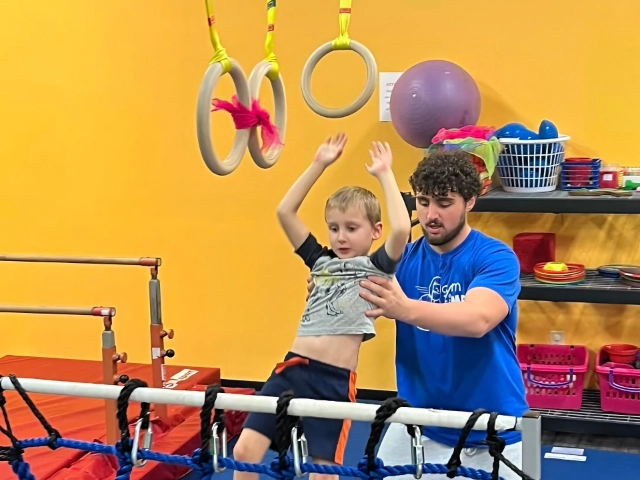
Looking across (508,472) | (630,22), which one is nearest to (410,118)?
(630,22)

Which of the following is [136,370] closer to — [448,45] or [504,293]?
[448,45]

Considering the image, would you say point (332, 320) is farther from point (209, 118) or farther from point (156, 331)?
point (156, 331)

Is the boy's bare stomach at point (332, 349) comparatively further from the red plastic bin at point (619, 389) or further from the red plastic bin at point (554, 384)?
the red plastic bin at point (619, 389)

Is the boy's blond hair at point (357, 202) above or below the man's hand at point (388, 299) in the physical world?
above

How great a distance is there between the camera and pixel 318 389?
7.83ft

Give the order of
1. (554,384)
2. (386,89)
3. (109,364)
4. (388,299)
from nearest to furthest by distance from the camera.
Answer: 1. (388,299)
2. (109,364)
3. (554,384)
4. (386,89)

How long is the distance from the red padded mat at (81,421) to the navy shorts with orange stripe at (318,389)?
1067mm

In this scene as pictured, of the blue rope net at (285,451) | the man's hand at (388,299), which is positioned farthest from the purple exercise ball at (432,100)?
the blue rope net at (285,451)

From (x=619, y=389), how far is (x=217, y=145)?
93.5 inches

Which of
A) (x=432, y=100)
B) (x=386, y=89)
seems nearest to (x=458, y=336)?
(x=432, y=100)

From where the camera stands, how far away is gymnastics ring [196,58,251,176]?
1.98 m

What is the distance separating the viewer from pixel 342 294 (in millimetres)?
2406

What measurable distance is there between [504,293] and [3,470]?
221cm

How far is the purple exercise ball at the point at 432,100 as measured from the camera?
3.62 meters
